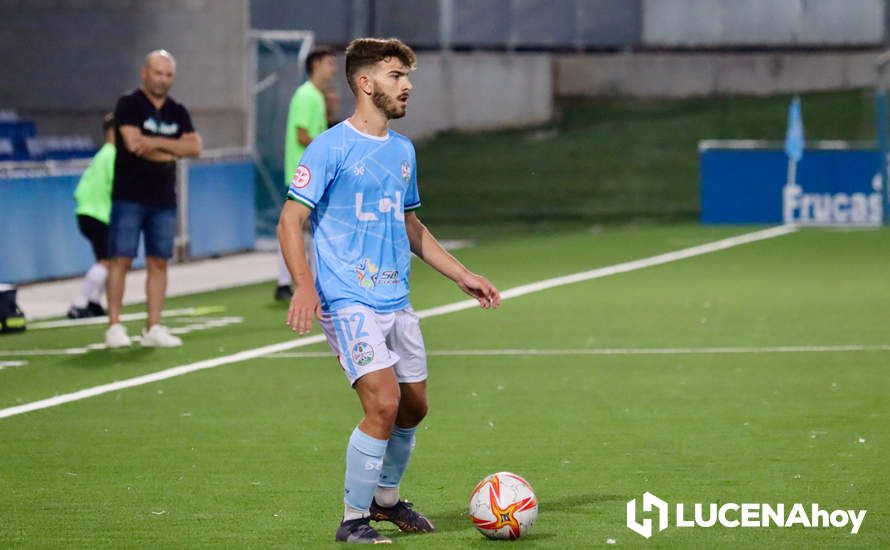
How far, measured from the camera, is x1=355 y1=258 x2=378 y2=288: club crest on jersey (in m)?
7.25

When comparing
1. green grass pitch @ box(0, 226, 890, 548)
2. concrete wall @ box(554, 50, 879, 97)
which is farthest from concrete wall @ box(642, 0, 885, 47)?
green grass pitch @ box(0, 226, 890, 548)

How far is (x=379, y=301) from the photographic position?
7.27 m

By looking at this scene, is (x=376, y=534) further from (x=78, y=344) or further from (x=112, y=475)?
(x=78, y=344)

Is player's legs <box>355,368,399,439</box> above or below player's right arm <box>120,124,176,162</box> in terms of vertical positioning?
below

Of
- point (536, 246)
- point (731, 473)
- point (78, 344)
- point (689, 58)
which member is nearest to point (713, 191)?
point (536, 246)

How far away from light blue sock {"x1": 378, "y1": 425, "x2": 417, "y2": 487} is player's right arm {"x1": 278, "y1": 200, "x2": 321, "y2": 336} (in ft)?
2.11

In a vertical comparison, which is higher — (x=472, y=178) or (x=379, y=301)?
(x=379, y=301)

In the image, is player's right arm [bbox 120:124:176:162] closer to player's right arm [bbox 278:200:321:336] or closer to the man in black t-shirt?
the man in black t-shirt

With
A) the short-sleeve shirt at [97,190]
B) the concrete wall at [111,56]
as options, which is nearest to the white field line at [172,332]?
the short-sleeve shirt at [97,190]

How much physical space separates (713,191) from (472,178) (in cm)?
814

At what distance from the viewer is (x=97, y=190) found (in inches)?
655

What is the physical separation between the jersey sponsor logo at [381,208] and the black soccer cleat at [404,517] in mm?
1157

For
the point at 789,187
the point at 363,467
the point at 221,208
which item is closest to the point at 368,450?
the point at 363,467

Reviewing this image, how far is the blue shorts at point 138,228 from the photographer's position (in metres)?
13.5
